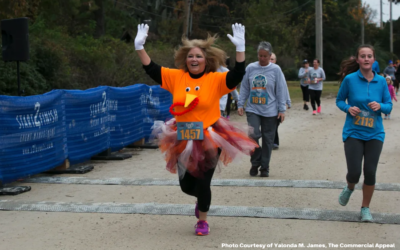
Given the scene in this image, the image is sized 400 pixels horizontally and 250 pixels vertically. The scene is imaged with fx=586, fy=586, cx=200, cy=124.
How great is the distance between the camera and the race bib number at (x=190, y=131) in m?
5.86

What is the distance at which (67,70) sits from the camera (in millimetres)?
20000

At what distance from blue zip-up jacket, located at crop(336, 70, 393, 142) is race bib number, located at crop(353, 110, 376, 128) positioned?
0.03m

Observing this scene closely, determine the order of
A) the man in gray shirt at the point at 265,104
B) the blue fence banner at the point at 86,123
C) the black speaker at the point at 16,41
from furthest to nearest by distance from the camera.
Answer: the black speaker at the point at 16,41 → the blue fence banner at the point at 86,123 → the man in gray shirt at the point at 265,104

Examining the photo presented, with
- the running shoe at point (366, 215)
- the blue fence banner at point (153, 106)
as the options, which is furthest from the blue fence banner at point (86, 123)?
the running shoe at point (366, 215)

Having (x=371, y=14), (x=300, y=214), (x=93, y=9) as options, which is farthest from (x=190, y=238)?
(x=371, y=14)

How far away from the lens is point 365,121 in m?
6.34

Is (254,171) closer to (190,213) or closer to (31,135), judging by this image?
(190,213)

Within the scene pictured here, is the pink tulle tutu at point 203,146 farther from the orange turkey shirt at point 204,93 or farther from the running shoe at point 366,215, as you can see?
the running shoe at point 366,215

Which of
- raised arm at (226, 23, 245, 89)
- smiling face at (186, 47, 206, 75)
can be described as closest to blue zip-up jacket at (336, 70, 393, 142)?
raised arm at (226, 23, 245, 89)

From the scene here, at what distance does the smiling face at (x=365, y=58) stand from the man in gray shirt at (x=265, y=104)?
274cm

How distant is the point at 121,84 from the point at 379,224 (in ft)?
59.2

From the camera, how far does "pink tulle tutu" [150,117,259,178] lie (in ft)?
19.1

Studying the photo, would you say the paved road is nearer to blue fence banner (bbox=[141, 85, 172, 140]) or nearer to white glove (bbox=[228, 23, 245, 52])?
white glove (bbox=[228, 23, 245, 52])

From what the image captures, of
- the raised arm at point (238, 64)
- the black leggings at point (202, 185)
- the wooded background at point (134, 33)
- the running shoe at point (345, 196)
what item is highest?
the wooded background at point (134, 33)
